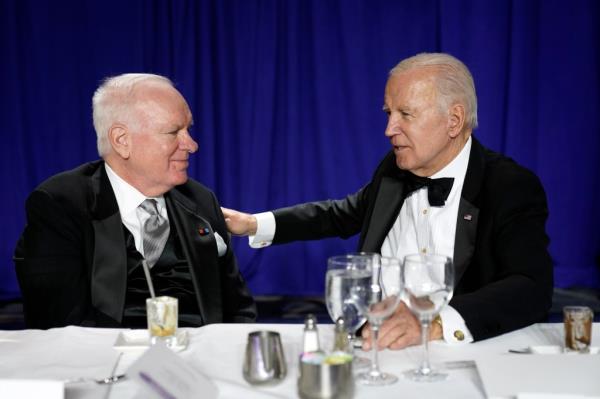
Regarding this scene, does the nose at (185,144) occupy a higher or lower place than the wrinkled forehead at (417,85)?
lower

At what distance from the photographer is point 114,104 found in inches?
107

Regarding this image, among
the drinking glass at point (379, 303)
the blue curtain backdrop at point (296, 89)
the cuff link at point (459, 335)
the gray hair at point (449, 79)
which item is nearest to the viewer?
the drinking glass at point (379, 303)

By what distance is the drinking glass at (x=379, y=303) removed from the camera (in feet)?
5.21

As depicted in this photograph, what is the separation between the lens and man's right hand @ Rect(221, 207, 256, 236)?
3092 millimetres

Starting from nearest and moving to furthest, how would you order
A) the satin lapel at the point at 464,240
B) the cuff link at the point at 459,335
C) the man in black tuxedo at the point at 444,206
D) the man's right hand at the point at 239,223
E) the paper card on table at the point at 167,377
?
the paper card on table at the point at 167,377
the cuff link at the point at 459,335
the man in black tuxedo at the point at 444,206
the satin lapel at the point at 464,240
the man's right hand at the point at 239,223

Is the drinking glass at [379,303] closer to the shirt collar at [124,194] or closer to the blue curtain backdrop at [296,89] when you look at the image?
the shirt collar at [124,194]

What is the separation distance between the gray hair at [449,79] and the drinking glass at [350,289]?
123cm

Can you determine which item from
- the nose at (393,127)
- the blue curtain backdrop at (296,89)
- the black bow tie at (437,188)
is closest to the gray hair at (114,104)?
the nose at (393,127)

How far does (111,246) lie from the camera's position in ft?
8.18

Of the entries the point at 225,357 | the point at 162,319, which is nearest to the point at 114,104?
the point at 162,319

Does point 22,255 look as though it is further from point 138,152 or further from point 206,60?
point 206,60

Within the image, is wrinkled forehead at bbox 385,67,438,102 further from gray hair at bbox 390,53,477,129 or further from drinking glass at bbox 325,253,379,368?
drinking glass at bbox 325,253,379,368

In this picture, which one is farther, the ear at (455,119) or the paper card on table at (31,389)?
the ear at (455,119)

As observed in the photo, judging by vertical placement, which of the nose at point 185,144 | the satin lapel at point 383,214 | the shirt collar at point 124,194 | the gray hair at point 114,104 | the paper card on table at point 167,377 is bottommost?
the paper card on table at point 167,377
